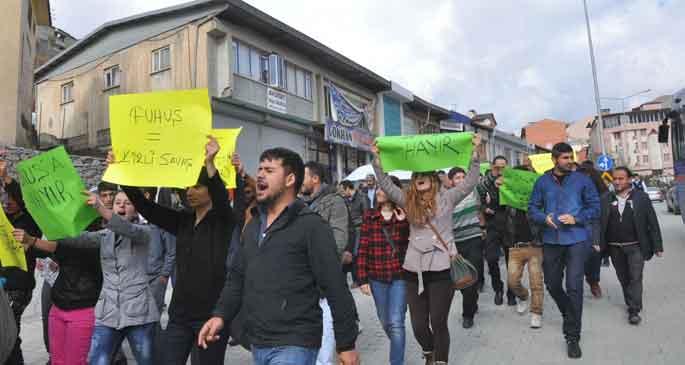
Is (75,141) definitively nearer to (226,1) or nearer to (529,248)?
(226,1)

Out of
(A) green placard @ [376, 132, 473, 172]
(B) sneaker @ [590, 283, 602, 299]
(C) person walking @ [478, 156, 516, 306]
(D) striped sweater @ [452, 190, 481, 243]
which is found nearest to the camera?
(A) green placard @ [376, 132, 473, 172]

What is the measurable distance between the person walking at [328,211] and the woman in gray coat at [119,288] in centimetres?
133

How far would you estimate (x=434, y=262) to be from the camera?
4.38 meters

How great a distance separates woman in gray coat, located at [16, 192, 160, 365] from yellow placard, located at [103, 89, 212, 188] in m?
0.39

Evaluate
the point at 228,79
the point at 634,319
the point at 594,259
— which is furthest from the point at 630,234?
the point at 228,79

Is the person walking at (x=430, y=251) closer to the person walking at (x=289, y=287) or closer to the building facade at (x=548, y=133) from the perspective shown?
the person walking at (x=289, y=287)

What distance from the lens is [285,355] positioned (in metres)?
2.58

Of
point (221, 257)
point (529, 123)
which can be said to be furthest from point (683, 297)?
point (529, 123)

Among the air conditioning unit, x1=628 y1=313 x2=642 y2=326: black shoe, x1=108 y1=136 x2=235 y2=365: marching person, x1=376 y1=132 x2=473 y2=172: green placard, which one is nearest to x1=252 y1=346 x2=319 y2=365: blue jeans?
x1=108 y1=136 x2=235 y2=365: marching person

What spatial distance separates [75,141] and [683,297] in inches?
822

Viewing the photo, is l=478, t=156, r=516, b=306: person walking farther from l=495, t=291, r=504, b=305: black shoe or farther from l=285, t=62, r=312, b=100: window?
l=285, t=62, r=312, b=100: window

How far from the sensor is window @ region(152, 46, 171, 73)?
1783cm

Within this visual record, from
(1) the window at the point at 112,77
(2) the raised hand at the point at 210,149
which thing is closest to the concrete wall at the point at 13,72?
(1) the window at the point at 112,77

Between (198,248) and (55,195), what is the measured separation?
116 cm
